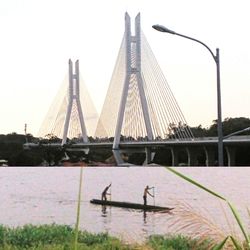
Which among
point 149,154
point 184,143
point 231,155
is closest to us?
point 231,155

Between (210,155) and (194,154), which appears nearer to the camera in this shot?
(210,155)

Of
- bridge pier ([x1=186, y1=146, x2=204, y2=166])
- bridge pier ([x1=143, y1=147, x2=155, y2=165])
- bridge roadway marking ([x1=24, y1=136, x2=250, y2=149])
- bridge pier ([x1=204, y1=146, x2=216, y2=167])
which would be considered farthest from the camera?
bridge pier ([x1=143, y1=147, x2=155, y2=165])

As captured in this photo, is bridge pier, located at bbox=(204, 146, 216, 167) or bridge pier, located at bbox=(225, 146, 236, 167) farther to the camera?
bridge pier, located at bbox=(204, 146, 216, 167)

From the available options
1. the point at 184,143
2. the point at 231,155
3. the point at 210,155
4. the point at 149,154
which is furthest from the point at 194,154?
the point at 231,155

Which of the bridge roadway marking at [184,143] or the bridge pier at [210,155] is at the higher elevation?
the bridge roadway marking at [184,143]

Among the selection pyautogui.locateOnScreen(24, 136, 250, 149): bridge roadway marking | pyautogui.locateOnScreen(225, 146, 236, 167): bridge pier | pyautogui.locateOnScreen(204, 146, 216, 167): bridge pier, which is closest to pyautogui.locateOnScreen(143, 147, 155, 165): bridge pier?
pyautogui.locateOnScreen(24, 136, 250, 149): bridge roadway marking

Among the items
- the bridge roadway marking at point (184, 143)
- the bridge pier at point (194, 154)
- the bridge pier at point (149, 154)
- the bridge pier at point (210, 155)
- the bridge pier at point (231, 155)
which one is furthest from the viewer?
the bridge pier at point (149, 154)

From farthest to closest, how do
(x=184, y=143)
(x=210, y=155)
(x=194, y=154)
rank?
1. (x=194, y=154)
2. (x=210, y=155)
3. (x=184, y=143)

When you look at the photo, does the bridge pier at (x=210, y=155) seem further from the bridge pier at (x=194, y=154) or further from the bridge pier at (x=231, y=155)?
the bridge pier at (x=231, y=155)

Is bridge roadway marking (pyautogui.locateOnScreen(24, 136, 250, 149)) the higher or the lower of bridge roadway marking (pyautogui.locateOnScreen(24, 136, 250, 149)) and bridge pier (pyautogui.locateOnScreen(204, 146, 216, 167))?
the higher

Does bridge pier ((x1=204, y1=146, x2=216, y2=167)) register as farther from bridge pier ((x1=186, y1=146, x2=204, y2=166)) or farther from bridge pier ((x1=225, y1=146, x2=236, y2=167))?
bridge pier ((x1=225, y1=146, x2=236, y2=167))

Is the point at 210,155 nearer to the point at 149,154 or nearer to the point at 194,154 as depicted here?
the point at 194,154

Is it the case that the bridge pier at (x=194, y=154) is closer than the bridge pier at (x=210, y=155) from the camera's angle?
No

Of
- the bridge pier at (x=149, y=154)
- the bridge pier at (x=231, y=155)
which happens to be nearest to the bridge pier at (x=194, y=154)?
the bridge pier at (x=149, y=154)
